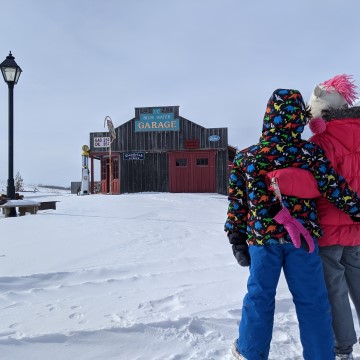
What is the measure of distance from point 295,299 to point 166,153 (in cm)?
1672

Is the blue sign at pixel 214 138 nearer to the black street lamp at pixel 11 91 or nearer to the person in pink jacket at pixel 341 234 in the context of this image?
the black street lamp at pixel 11 91

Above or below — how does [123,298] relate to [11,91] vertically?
below

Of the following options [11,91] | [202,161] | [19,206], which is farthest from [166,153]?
[19,206]

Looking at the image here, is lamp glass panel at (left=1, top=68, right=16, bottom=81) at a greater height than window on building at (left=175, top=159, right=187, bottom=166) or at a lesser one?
greater

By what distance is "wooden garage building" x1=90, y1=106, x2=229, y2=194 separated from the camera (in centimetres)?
1805

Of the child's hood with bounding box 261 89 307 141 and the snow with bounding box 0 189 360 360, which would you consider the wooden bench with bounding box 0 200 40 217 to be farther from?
the child's hood with bounding box 261 89 307 141

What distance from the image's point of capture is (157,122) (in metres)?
18.5

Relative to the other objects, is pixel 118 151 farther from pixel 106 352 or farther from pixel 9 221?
pixel 106 352

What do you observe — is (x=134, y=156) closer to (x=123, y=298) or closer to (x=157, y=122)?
(x=157, y=122)

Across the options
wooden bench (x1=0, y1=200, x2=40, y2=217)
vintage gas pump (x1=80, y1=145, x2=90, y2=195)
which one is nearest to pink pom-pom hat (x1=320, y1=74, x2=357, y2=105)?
wooden bench (x1=0, y1=200, x2=40, y2=217)

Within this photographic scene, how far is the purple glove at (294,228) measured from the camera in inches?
70.9

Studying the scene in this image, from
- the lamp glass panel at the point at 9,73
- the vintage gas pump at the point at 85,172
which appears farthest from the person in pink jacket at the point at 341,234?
the vintage gas pump at the point at 85,172

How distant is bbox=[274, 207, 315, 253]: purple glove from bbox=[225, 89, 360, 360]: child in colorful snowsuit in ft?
0.14

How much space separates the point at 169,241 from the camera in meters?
5.30
